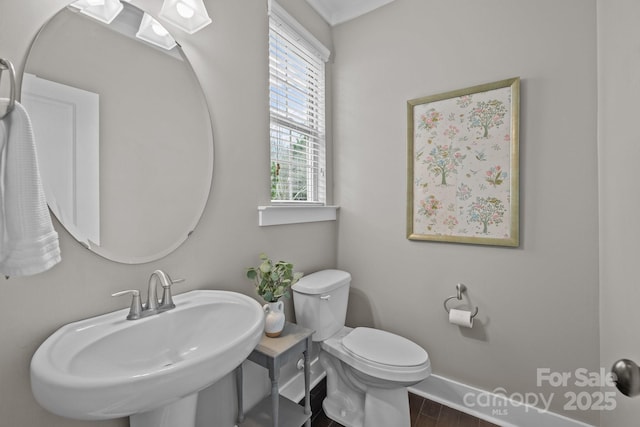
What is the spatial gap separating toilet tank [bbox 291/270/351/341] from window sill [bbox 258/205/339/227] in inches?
15.0

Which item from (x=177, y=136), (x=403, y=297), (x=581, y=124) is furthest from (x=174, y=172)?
(x=581, y=124)

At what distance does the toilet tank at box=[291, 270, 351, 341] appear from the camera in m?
1.58

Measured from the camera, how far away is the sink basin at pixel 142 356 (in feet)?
1.92

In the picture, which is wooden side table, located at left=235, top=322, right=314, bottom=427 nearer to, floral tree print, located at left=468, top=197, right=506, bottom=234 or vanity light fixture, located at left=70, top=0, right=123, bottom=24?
floral tree print, located at left=468, top=197, right=506, bottom=234

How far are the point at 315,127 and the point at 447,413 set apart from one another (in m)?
2.02

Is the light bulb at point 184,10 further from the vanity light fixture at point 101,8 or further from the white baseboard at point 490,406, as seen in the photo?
the white baseboard at point 490,406

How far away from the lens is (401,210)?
185cm

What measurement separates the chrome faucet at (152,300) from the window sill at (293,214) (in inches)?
23.7

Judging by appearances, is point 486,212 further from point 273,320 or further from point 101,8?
point 101,8

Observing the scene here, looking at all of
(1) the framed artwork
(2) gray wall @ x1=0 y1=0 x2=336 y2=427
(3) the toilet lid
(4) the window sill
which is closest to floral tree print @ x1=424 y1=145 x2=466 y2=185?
(1) the framed artwork

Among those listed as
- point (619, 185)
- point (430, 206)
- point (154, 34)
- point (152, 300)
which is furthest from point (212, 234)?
point (619, 185)

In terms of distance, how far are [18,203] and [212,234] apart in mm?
685

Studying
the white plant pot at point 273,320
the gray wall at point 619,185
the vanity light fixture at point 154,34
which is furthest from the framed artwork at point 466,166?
the vanity light fixture at point 154,34

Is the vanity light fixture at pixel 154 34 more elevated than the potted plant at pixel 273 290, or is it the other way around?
the vanity light fixture at pixel 154 34
